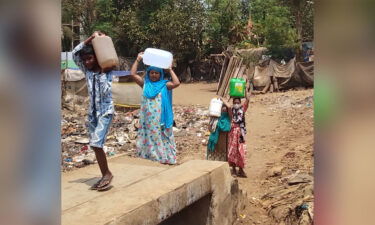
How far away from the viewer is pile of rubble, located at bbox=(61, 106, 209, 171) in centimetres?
852

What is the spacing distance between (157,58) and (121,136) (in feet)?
16.4

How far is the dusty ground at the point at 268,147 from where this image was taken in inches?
208

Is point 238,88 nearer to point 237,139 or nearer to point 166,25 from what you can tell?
point 237,139

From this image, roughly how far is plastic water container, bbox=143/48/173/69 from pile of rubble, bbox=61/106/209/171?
2059 mm

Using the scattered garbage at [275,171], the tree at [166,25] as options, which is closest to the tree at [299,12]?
the tree at [166,25]

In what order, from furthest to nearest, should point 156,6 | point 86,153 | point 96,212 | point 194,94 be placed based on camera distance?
point 156,6 → point 194,94 → point 86,153 → point 96,212

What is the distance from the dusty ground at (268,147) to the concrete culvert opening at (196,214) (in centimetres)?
63

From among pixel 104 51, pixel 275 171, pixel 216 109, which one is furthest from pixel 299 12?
pixel 104 51

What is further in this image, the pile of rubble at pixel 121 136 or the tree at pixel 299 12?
the tree at pixel 299 12

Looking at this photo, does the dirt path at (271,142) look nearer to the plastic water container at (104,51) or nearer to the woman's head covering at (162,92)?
the woman's head covering at (162,92)

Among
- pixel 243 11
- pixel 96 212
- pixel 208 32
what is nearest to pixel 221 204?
pixel 96 212
